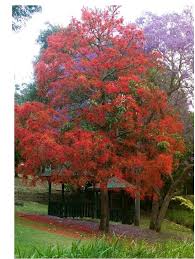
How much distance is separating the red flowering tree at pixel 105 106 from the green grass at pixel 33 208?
1.15 ft

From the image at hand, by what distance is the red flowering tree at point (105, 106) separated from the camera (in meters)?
5.65

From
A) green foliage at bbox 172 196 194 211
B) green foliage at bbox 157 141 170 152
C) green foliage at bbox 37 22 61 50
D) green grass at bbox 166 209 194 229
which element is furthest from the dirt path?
green foliage at bbox 37 22 61 50

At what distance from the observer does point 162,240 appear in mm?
5523

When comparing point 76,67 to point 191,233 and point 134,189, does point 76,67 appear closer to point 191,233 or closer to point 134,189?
point 134,189

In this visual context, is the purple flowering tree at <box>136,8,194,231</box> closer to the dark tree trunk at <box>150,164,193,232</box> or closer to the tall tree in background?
the dark tree trunk at <box>150,164,193,232</box>

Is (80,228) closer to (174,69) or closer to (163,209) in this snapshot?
(163,209)

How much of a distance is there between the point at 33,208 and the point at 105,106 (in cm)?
122

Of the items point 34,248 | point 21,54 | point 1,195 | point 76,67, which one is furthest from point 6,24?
point 34,248

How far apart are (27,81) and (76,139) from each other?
74 cm

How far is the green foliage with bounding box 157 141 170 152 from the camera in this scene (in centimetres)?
565

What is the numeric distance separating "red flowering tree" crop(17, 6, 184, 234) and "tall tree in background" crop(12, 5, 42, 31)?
30 centimetres

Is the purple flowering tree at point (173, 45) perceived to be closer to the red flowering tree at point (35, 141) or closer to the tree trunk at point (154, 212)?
the tree trunk at point (154, 212)

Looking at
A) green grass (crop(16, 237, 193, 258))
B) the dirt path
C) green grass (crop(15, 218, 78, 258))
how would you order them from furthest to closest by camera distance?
the dirt path → green grass (crop(15, 218, 78, 258)) → green grass (crop(16, 237, 193, 258))

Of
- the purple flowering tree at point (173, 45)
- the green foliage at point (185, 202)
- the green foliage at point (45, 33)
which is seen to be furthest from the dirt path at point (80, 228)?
the green foliage at point (45, 33)
